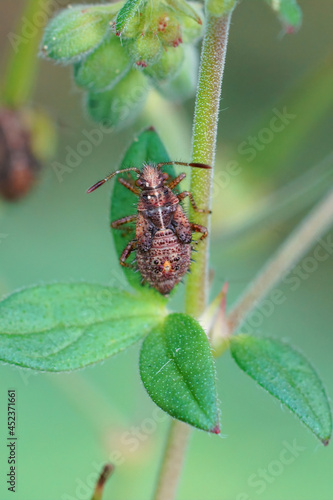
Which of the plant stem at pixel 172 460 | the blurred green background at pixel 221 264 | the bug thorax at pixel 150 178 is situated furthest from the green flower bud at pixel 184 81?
the plant stem at pixel 172 460

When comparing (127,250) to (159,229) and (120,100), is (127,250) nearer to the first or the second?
(159,229)

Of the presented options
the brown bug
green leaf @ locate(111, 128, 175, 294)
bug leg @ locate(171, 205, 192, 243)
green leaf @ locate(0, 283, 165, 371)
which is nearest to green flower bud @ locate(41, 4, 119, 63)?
green leaf @ locate(111, 128, 175, 294)

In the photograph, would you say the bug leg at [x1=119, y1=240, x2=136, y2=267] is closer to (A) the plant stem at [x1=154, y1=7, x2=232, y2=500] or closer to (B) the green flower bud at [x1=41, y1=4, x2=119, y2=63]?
(A) the plant stem at [x1=154, y1=7, x2=232, y2=500]

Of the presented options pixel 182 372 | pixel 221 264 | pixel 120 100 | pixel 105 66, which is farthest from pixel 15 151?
pixel 182 372

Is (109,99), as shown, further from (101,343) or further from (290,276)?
(290,276)

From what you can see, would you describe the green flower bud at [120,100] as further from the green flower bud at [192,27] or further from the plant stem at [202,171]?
the plant stem at [202,171]
